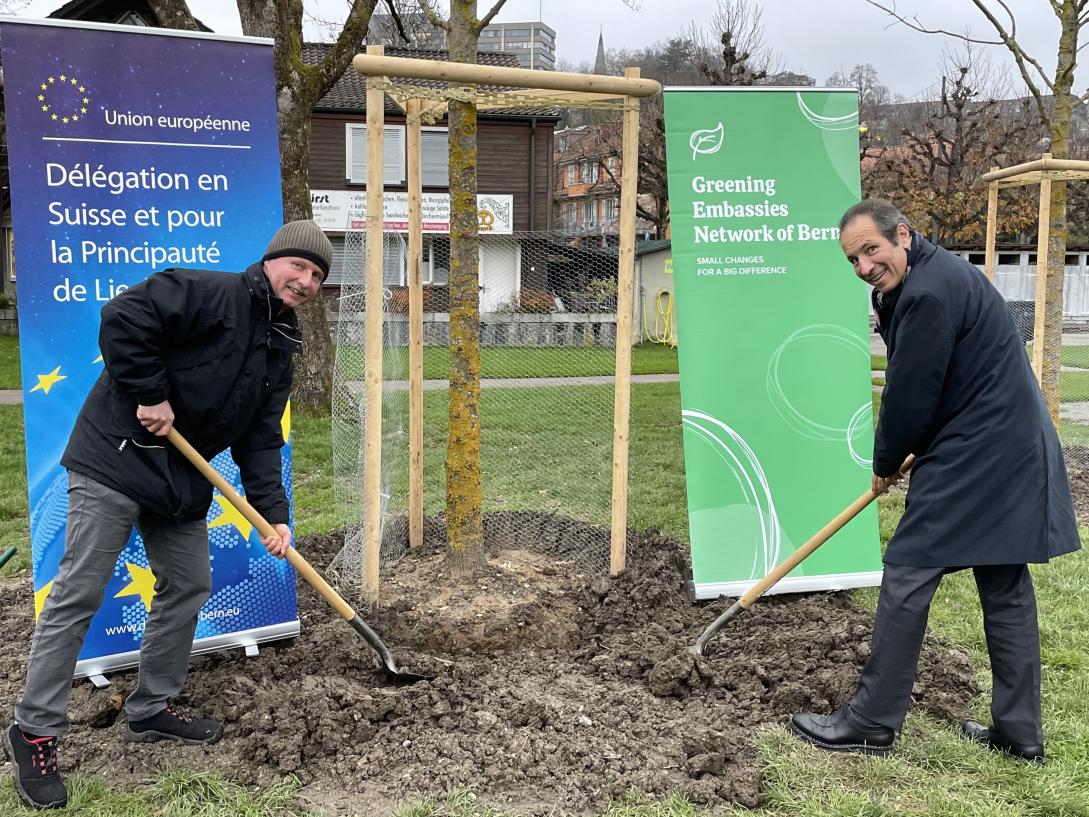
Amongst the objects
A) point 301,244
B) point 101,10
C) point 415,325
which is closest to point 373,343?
point 415,325

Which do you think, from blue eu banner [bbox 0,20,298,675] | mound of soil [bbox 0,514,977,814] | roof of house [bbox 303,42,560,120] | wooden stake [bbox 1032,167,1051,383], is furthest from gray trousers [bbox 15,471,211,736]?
roof of house [bbox 303,42,560,120]

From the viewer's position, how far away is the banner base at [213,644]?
3676mm

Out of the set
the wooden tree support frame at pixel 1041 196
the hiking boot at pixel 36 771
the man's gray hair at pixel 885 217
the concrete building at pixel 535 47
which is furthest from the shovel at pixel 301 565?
the concrete building at pixel 535 47

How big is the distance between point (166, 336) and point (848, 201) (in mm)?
3332

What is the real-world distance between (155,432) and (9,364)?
13624mm

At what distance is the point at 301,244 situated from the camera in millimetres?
3012

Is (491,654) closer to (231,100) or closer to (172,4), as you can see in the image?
(231,100)

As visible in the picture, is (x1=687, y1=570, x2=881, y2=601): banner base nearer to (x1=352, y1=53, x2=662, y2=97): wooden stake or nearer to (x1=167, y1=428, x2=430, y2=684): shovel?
(x1=167, y1=428, x2=430, y2=684): shovel

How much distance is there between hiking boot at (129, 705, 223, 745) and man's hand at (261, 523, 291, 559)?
25.3 inches

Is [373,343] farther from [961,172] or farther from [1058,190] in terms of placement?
[961,172]

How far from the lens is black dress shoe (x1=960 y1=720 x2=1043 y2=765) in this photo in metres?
3.18

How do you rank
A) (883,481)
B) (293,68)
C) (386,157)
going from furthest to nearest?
(386,157) → (293,68) → (883,481)

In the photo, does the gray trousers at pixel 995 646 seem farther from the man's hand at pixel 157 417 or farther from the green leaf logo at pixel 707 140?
the man's hand at pixel 157 417

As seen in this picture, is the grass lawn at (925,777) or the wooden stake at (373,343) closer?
the grass lawn at (925,777)
